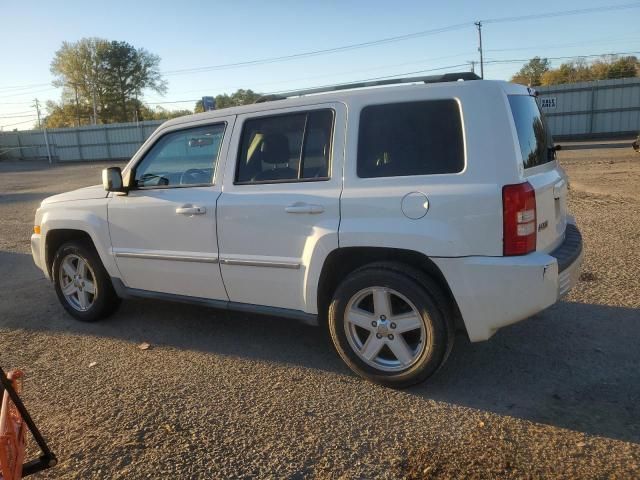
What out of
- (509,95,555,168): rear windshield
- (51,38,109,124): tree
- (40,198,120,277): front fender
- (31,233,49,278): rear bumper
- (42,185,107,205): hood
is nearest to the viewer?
(509,95,555,168): rear windshield

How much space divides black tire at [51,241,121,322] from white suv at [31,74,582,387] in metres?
0.43

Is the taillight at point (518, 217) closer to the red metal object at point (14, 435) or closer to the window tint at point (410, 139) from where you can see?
the window tint at point (410, 139)

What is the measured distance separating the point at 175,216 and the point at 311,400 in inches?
71.2

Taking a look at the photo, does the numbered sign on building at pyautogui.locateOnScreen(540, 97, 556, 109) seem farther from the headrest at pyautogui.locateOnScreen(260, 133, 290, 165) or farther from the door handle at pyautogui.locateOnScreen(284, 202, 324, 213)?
the door handle at pyautogui.locateOnScreen(284, 202, 324, 213)

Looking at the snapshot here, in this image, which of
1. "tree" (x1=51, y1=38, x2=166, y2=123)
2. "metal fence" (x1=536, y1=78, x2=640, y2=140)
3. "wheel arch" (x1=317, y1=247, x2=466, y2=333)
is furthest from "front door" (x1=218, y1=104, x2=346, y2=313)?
"tree" (x1=51, y1=38, x2=166, y2=123)

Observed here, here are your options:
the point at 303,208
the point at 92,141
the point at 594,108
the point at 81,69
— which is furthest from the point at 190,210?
the point at 81,69

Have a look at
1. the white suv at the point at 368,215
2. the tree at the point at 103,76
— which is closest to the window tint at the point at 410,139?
the white suv at the point at 368,215

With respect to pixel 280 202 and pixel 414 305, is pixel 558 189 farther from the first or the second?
pixel 280 202

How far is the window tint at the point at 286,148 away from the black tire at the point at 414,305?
0.76 meters

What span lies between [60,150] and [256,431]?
45142 mm

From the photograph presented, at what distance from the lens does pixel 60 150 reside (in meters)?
42.5

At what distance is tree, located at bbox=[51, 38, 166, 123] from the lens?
66438 mm

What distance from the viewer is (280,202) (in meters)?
3.68

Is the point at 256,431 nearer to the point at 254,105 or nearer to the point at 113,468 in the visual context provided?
the point at 113,468
